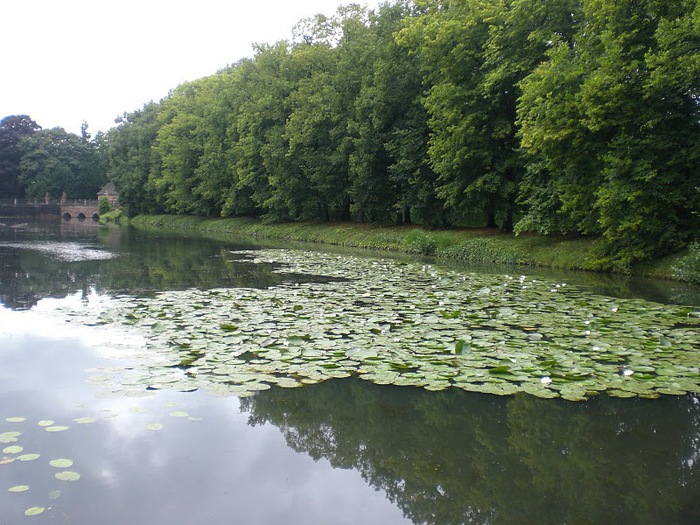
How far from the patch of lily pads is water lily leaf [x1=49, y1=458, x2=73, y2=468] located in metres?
1.33

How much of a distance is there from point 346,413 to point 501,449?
1.42 metres

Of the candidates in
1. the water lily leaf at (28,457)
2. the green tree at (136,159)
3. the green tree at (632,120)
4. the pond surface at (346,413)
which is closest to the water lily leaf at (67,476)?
the pond surface at (346,413)

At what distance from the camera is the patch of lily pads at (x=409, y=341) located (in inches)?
226

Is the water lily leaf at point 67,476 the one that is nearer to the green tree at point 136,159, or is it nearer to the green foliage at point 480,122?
the green foliage at point 480,122

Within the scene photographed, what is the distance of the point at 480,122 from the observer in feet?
79.7

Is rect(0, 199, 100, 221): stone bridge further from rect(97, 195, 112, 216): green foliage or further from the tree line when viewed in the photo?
rect(97, 195, 112, 216): green foliage

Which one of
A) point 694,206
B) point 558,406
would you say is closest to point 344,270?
point 694,206

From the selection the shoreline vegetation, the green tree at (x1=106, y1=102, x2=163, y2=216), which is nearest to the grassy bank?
the shoreline vegetation

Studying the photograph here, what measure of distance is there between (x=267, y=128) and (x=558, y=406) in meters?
38.8

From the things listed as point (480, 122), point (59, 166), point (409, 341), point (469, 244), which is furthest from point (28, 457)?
point (59, 166)

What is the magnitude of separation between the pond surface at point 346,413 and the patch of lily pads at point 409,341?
40 mm

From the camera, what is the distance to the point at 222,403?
5270mm

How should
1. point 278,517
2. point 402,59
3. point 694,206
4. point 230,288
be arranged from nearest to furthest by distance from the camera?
point 278,517, point 230,288, point 694,206, point 402,59

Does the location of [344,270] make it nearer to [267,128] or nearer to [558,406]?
[558,406]
